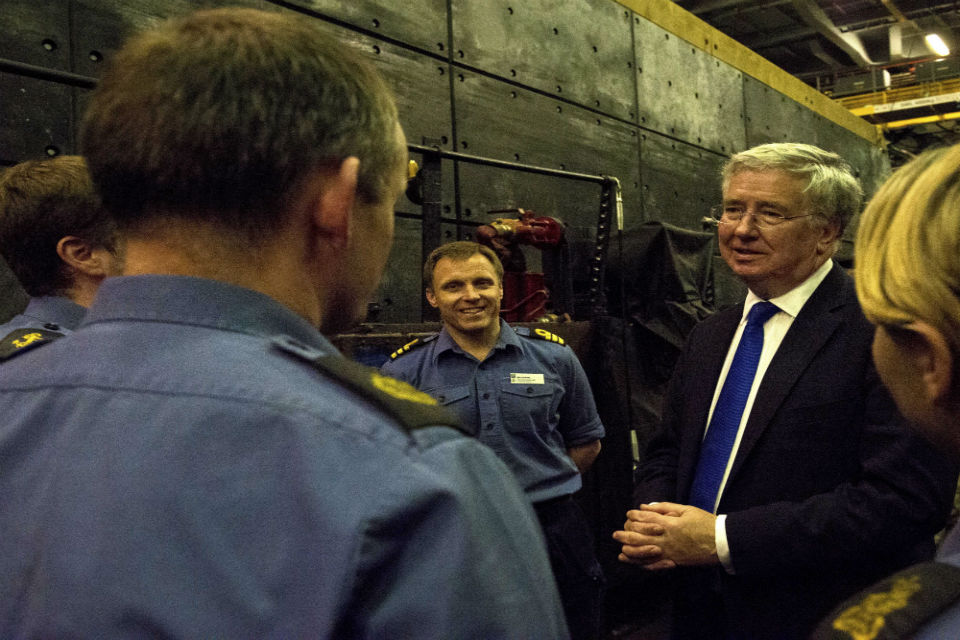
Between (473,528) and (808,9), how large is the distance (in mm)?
12021

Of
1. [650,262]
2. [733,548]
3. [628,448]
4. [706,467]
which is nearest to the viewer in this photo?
[733,548]

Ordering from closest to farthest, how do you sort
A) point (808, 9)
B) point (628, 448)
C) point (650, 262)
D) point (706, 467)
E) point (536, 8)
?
point (706, 467) → point (628, 448) → point (650, 262) → point (536, 8) → point (808, 9)

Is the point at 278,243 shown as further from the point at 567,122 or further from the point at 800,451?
the point at 567,122

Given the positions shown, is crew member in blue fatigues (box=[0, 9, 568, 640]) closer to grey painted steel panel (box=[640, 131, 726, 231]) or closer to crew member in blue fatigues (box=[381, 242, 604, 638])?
crew member in blue fatigues (box=[381, 242, 604, 638])

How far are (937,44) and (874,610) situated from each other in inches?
556

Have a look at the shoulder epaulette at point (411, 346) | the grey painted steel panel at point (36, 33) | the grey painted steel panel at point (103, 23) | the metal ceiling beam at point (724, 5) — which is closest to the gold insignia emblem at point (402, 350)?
the shoulder epaulette at point (411, 346)

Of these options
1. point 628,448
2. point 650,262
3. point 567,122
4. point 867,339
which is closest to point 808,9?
point 567,122

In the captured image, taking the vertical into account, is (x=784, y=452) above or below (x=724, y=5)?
below

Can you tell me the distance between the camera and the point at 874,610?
2.07 ft

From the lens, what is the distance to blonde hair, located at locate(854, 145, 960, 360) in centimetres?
74

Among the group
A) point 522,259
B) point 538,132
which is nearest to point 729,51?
point 538,132

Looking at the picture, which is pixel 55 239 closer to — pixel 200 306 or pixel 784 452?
pixel 200 306

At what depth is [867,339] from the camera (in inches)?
64.9

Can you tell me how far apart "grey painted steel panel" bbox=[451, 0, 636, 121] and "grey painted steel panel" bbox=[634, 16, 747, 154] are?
0.81 ft
